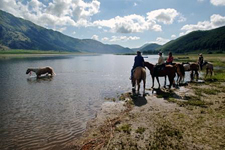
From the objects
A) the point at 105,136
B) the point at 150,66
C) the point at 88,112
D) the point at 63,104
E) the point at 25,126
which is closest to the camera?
the point at 105,136

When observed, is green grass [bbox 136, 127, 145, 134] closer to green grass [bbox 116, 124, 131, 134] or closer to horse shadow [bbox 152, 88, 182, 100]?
→ green grass [bbox 116, 124, 131, 134]

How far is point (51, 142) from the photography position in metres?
7.99

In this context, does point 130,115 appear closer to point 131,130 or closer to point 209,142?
point 131,130

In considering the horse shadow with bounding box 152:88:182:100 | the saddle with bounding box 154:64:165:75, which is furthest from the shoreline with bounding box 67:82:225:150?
the saddle with bounding box 154:64:165:75

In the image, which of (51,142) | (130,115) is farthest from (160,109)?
(51,142)

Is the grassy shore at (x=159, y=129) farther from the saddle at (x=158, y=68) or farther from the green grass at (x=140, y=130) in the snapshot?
the saddle at (x=158, y=68)

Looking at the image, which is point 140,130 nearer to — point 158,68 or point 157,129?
point 157,129

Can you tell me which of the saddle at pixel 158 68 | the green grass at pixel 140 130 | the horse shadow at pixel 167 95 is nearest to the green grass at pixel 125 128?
the green grass at pixel 140 130

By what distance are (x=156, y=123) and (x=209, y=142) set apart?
279 centimetres

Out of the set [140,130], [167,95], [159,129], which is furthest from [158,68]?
[140,130]

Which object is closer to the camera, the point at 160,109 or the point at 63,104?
the point at 160,109

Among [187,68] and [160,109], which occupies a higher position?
[187,68]

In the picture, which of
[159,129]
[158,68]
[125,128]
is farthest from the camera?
[158,68]

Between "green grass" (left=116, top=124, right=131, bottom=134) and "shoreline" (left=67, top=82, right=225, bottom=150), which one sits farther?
"green grass" (left=116, top=124, right=131, bottom=134)
